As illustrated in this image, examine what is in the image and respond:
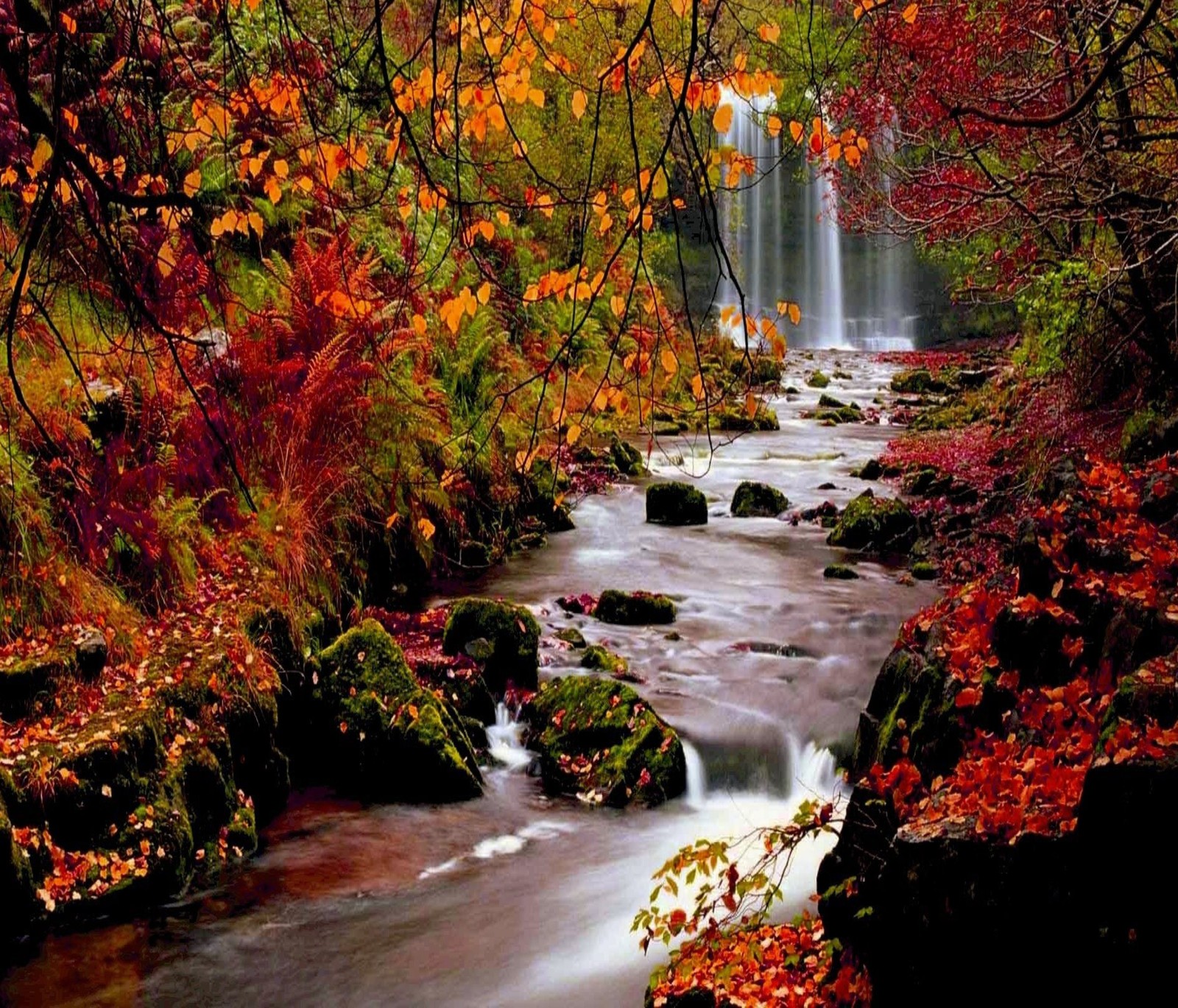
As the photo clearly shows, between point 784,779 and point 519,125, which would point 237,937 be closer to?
point 784,779

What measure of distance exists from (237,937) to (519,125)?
45.1ft

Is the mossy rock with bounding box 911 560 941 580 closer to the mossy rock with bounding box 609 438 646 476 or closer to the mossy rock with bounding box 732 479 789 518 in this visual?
the mossy rock with bounding box 732 479 789 518

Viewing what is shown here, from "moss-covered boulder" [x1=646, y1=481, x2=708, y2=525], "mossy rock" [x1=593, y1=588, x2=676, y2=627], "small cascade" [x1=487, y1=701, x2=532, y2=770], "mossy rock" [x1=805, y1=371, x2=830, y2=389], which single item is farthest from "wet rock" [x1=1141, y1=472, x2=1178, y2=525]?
"mossy rock" [x1=805, y1=371, x2=830, y2=389]

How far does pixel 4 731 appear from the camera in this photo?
5.00m

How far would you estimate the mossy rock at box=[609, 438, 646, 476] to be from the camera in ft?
50.8

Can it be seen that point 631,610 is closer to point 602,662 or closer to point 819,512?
point 602,662

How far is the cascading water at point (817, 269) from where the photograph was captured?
3438 cm

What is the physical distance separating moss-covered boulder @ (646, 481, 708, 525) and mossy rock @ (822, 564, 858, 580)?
2.64 meters

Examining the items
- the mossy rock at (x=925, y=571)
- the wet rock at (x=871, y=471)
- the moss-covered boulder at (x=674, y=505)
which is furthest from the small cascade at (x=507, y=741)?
the wet rock at (x=871, y=471)

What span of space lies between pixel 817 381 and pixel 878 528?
13.4m

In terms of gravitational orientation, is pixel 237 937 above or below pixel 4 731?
below

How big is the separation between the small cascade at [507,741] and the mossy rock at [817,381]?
18.6m

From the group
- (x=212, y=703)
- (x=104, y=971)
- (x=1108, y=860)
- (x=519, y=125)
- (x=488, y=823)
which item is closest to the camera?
(x=1108, y=860)

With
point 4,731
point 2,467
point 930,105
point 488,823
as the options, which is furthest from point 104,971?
point 930,105
